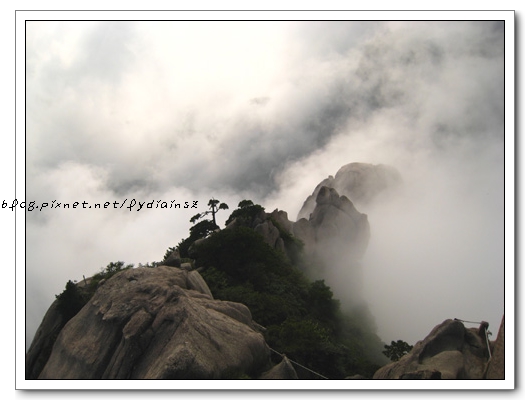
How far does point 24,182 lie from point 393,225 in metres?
36.4

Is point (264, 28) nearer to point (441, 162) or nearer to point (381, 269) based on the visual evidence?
point (441, 162)

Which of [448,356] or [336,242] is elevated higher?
[336,242]

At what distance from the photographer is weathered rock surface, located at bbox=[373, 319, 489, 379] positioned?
1253 cm

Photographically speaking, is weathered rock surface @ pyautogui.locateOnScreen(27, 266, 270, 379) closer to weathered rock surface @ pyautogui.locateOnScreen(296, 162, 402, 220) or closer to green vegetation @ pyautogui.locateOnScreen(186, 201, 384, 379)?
green vegetation @ pyautogui.locateOnScreen(186, 201, 384, 379)

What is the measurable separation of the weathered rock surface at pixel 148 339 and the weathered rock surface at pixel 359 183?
122 feet

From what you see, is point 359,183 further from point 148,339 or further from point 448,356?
point 148,339

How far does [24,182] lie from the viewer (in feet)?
41.4

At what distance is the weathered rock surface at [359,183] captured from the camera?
5091cm

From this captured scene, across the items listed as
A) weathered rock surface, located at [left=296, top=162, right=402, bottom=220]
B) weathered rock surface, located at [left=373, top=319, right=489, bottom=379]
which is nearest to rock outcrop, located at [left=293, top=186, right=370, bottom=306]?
weathered rock surface, located at [left=296, top=162, right=402, bottom=220]

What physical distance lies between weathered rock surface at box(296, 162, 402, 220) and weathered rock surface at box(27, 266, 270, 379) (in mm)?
37178

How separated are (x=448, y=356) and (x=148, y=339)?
935cm

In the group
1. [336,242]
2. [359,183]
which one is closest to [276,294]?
[336,242]

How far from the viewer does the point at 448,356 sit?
13.3 m
